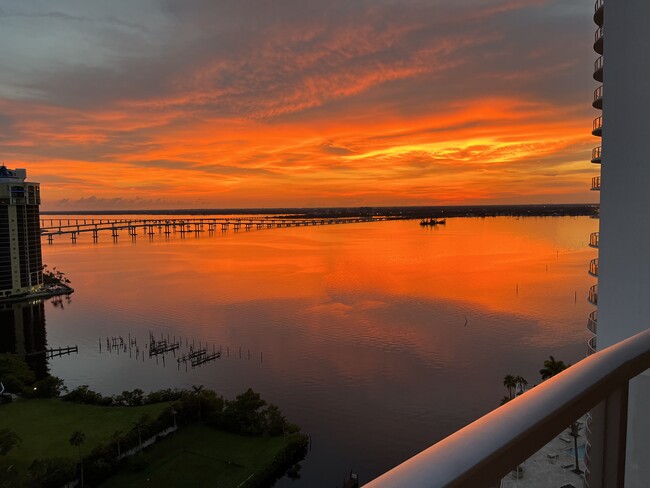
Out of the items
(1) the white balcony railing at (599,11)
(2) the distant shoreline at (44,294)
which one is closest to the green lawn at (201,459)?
(1) the white balcony railing at (599,11)

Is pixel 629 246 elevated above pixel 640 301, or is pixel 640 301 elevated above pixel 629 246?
pixel 629 246

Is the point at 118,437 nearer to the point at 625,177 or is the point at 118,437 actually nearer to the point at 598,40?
the point at 625,177

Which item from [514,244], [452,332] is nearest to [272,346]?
[452,332]

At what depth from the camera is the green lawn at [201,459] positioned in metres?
14.4

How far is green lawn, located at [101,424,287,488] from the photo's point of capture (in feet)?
47.2

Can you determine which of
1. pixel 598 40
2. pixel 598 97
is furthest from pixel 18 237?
pixel 598 40

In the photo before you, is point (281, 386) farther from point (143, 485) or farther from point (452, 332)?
point (452, 332)

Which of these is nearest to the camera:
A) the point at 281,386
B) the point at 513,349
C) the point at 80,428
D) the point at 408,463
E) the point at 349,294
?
the point at 408,463

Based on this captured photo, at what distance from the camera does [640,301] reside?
458 cm

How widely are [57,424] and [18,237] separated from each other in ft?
113

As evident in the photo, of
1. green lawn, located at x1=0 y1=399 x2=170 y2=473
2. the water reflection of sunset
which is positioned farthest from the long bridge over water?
green lawn, located at x1=0 y1=399 x2=170 y2=473

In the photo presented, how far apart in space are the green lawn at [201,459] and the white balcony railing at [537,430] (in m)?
15.2

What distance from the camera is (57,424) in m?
18.0

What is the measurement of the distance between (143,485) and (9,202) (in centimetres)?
4162
